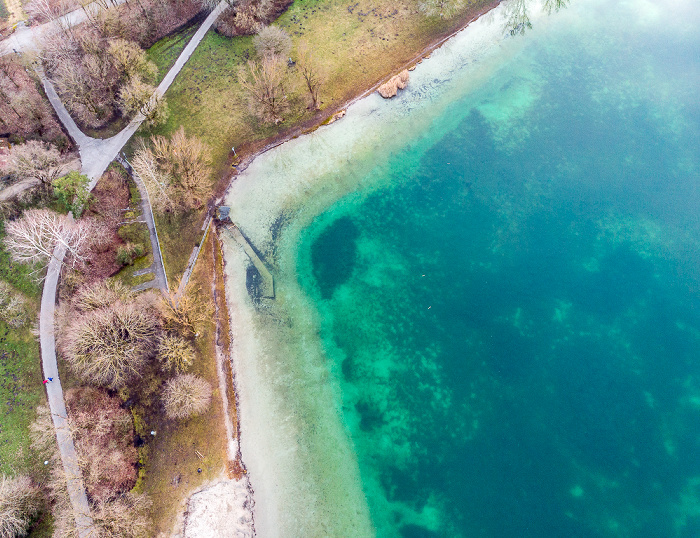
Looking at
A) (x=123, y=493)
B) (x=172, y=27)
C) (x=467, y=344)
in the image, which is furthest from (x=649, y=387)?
(x=172, y=27)

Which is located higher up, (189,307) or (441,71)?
(441,71)

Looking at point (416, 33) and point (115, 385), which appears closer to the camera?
point (115, 385)

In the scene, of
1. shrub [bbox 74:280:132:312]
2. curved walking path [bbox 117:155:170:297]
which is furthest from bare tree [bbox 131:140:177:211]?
shrub [bbox 74:280:132:312]

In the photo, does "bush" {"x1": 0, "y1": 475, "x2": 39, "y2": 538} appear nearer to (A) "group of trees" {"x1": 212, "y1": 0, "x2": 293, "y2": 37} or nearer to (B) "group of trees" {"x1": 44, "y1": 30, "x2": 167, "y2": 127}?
(B) "group of trees" {"x1": 44, "y1": 30, "x2": 167, "y2": 127}

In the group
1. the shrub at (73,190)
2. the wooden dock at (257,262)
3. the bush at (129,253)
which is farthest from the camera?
the wooden dock at (257,262)

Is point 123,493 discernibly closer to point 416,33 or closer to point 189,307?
point 189,307

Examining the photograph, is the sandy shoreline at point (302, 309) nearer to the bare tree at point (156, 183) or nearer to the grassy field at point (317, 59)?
the grassy field at point (317, 59)

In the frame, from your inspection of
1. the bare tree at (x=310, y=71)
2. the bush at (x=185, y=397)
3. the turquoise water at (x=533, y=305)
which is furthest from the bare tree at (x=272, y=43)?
the bush at (x=185, y=397)
